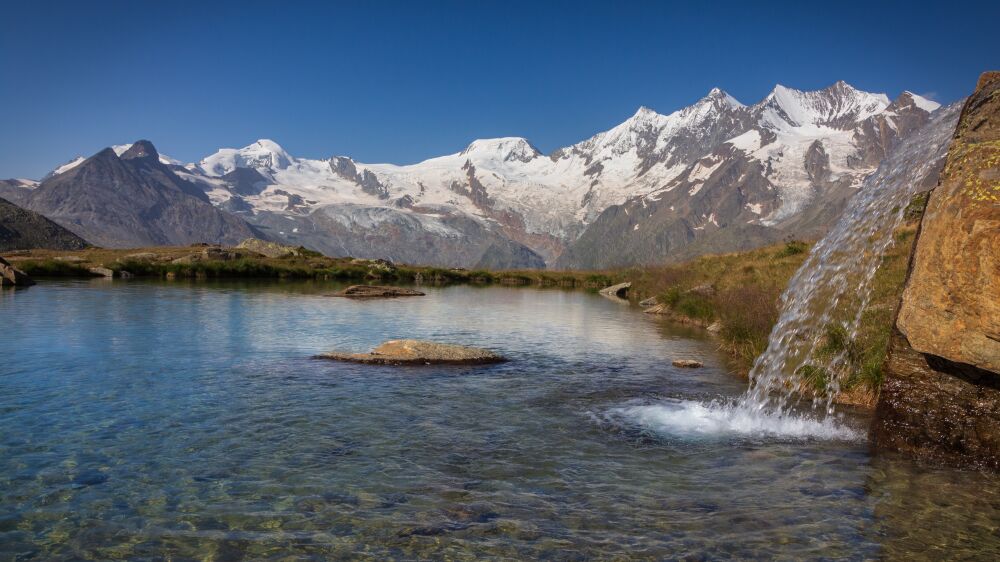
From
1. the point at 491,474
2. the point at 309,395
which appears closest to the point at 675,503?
the point at 491,474

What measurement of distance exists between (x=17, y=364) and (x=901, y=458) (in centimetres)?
2552

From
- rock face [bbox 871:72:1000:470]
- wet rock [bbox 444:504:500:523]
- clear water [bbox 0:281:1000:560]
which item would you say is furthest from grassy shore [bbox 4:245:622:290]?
rock face [bbox 871:72:1000:470]

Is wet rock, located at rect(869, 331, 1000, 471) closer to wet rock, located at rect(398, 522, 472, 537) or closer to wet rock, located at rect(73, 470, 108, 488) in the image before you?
wet rock, located at rect(398, 522, 472, 537)

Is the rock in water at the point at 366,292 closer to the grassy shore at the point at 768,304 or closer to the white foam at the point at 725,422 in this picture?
the grassy shore at the point at 768,304

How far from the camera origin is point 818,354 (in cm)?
2011

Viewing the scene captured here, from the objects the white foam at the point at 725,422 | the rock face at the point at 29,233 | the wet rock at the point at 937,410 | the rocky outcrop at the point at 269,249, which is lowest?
the white foam at the point at 725,422

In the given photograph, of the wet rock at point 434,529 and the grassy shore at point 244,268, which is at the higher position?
the grassy shore at point 244,268

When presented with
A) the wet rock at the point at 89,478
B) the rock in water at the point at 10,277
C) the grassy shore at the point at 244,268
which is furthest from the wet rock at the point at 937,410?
the grassy shore at the point at 244,268

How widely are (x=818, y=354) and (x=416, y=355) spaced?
1389 centimetres

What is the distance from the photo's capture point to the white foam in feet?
50.8

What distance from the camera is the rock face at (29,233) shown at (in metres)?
172

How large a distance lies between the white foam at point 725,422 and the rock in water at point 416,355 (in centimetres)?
847

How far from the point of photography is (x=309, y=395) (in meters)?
→ 18.3

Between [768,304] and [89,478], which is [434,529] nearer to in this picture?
[89,478]
